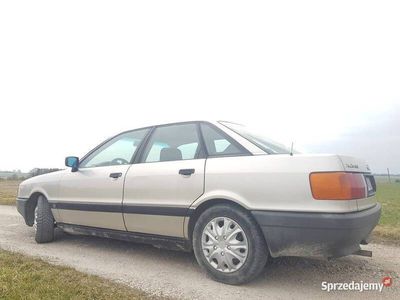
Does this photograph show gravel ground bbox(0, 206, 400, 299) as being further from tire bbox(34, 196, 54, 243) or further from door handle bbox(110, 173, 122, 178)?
door handle bbox(110, 173, 122, 178)

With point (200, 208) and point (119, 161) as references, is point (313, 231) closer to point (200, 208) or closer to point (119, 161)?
point (200, 208)

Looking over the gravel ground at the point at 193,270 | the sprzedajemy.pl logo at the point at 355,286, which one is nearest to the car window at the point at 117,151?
the gravel ground at the point at 193,270

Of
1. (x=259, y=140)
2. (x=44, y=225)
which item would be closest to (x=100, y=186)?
(x=44, y=225)

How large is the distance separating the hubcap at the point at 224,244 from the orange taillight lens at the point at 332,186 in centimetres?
77

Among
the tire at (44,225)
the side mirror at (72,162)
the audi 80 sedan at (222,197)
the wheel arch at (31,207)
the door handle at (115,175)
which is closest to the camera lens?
the audi 80 sedan at (222,197)

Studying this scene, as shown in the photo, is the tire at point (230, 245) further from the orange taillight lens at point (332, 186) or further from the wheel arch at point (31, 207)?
the wheel arch at point (31, 207)

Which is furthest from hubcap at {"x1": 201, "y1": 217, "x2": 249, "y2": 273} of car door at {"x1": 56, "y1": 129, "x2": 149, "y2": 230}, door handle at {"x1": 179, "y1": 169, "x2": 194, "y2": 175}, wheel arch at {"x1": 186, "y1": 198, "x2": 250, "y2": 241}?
car door at {"x1": 56, "y1": 129, "x2": 149, "y2": 230}

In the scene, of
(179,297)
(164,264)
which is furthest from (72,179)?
(179,297)

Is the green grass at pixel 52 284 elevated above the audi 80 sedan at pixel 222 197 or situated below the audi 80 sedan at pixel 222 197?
below

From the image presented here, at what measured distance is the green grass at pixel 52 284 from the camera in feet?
8.69

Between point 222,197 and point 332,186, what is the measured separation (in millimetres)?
968

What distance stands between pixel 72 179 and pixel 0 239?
64.3 inches

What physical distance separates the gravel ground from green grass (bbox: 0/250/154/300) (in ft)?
0.83

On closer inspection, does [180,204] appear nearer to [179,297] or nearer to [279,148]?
[179,297]
